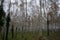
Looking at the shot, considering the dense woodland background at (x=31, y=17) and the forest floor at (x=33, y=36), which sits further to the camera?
the dense woodland background at (x=31, y=17)

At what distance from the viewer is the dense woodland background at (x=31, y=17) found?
5.00 metres

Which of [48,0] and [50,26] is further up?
[48,0]

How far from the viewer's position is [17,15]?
513cm

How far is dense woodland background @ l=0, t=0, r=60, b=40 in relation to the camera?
500cm

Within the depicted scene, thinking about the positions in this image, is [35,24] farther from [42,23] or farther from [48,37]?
[48,37]

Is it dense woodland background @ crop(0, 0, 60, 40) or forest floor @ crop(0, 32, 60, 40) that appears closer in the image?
forest floor @ crop(0, 32, 60, 40)

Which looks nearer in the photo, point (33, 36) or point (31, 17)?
point (33, 36)

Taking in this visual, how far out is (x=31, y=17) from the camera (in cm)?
504

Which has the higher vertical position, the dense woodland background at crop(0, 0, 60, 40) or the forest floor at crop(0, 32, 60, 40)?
the dense woodland background at crop(0, 0, 60, 40)

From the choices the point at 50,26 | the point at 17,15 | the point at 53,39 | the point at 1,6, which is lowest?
the point at 53,39

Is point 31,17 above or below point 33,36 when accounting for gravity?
above

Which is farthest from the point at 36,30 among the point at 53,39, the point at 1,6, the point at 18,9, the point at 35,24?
the point at 1,6

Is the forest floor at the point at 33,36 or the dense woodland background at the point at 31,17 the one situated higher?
the dense woodland background at the point at 31,17

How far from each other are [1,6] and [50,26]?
190 centimetres
